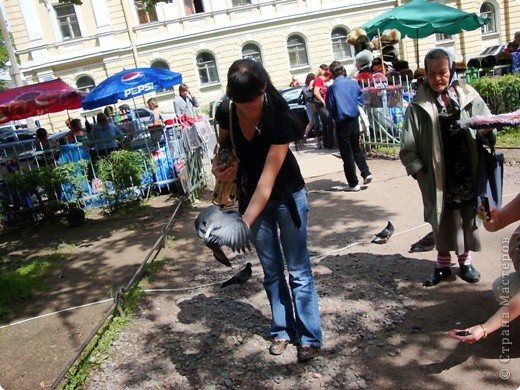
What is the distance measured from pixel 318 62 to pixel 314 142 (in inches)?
672

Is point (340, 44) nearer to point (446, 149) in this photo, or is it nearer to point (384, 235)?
point (384, 235)

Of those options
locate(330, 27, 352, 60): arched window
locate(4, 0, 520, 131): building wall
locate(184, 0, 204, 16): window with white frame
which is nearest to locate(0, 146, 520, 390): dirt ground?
locate(4, 0, 520, 131): building wall

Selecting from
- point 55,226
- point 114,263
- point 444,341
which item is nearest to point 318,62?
point 55,226

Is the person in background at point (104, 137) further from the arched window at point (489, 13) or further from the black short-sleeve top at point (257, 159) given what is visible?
the arched window at point (489, 13)

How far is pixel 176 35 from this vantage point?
2611 centimetres

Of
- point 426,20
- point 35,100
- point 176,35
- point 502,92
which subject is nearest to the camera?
point 502,92

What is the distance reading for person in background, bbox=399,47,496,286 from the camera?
324cm

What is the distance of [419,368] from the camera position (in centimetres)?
274

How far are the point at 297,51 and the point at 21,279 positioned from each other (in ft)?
Result: 81.2

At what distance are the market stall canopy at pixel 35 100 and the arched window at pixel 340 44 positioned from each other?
20419 mm

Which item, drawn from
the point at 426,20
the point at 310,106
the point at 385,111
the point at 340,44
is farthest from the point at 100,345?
the point at 340,44

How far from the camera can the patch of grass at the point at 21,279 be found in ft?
15.6

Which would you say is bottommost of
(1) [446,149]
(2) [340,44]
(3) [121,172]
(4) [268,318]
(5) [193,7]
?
(4) [268,318]

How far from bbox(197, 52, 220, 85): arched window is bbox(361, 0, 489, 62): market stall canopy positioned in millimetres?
17907
